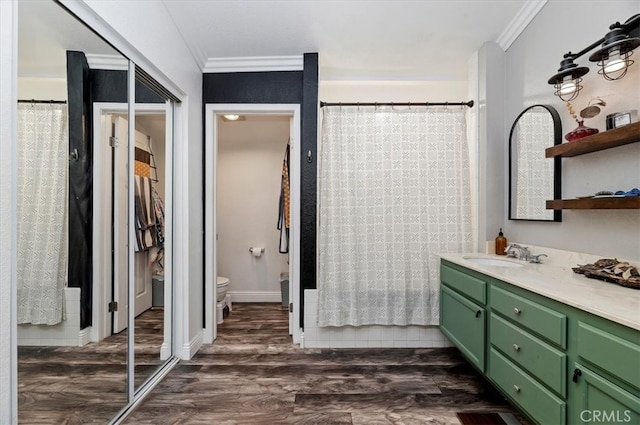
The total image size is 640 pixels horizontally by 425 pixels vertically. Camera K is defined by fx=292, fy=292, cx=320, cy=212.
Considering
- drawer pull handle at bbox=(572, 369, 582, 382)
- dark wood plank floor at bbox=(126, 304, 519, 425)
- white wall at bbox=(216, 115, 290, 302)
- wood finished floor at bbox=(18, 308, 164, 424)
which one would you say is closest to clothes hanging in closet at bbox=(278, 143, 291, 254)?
white wall at bbox=(216, 115, 290, 302)

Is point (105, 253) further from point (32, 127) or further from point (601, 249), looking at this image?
point (601, 249)

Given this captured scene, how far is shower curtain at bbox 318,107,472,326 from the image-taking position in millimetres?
2617

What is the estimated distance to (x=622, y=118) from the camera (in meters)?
1.42

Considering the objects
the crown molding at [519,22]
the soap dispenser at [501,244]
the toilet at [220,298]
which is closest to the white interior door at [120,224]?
the toilet at [220,298]

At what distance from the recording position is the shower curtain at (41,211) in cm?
111

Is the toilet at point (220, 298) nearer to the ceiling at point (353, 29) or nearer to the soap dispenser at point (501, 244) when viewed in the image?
the ceiling at point (353, 29)

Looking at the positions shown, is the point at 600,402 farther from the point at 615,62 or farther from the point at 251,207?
the point at 251,207

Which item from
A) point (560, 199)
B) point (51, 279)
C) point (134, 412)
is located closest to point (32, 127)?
point (51, 279)

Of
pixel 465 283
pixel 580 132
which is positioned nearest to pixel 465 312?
pixel 465 283

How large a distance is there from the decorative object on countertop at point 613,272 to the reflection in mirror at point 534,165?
0.43m

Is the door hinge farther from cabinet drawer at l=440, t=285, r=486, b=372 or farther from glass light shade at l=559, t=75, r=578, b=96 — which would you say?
glass light shade at l=559, t=75, r=578, b=96

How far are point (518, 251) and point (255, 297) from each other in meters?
3.08

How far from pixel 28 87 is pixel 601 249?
9.16 ft

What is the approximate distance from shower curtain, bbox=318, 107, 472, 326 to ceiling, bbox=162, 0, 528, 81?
1.75 ft
